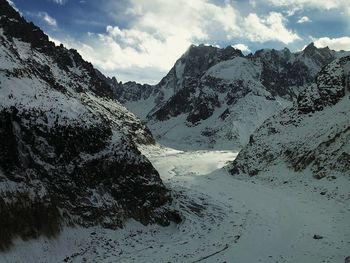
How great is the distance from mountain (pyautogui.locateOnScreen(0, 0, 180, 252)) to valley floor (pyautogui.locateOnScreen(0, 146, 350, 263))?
3.54ft

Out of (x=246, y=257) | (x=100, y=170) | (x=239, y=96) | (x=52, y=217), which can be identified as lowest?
(x=246, y=257)

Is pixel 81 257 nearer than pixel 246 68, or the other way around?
pixel 81 257

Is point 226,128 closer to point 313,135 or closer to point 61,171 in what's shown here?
point 313,135

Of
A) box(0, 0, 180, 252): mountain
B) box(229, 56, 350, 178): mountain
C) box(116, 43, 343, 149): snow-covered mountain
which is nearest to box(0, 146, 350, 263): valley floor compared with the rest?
box(0, 0, 180, 252): mountain

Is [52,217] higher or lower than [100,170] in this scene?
lower

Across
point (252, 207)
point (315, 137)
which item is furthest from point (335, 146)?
point (252, 207)

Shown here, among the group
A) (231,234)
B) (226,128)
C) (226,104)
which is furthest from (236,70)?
(231,234)

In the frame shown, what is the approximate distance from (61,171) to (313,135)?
30161mm

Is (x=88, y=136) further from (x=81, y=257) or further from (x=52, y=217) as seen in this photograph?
(x=81, y=257)

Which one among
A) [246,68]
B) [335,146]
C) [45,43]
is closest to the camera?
[335,146]

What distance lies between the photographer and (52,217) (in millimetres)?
24688

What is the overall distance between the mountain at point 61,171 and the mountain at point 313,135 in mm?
18277

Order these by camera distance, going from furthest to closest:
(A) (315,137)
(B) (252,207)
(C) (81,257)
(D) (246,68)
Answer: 1. (D) (246,68)
2. (A) (315,137)
3. (B) (252,207)
4. (C) (81,257)

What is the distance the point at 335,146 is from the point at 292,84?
13423 cm
